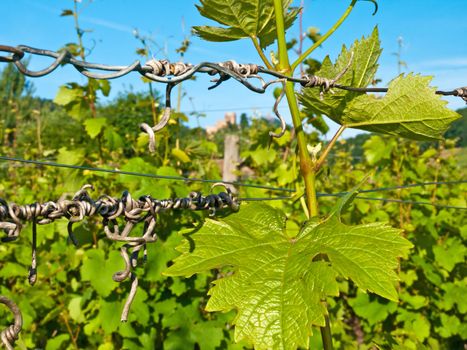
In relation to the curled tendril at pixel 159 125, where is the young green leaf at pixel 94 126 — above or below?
above

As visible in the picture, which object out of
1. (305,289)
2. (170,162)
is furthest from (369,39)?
(170,162)

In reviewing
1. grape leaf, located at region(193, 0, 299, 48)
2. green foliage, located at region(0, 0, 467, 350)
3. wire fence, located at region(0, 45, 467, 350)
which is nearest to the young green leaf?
green foliage, located at region(0, 0, 467, 350)

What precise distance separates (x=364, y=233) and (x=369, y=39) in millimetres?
392

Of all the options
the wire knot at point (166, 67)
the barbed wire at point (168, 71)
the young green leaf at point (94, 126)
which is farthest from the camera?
the young green leaf at point (94, 126)

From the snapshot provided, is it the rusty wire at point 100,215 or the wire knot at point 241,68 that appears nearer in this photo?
the rusty wire at point 100,215

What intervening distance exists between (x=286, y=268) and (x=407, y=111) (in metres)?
0.41

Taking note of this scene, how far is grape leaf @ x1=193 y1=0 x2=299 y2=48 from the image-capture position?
0.98 meters

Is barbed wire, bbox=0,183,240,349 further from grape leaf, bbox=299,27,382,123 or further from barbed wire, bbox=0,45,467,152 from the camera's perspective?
grape leaf, bbox=299,27,382,123

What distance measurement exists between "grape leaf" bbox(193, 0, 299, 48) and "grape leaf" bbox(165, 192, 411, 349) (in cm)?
39

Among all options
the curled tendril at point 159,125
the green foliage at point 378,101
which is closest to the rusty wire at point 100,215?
the curled tendril at point 159,125

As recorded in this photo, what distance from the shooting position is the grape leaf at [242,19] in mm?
983

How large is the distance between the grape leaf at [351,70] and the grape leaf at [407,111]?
0.09 feet

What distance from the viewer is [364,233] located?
0.79m

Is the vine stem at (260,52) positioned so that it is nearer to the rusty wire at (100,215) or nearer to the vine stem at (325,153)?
the vine stem at (325,153)
